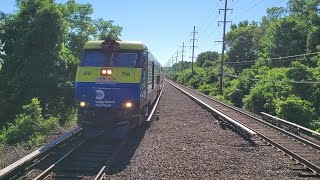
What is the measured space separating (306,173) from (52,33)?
17.4 meters

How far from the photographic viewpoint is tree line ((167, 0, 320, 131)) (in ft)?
79.0

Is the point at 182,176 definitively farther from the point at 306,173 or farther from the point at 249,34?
the point at 249,34

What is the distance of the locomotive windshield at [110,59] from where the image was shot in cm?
1408

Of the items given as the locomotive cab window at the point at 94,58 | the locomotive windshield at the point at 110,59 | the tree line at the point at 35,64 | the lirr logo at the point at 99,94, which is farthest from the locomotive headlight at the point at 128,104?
the tree line at the point at 35,64

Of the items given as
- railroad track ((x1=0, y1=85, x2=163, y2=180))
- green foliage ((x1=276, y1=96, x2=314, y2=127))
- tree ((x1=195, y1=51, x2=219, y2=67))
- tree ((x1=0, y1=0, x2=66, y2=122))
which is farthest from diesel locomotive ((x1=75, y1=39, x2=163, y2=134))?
tree ((x1=195, y1=51, x2=219, y2=67))

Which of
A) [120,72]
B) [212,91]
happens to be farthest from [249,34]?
[120,72]

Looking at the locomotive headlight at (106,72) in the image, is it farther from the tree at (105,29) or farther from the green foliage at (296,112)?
the tree at (105,29)

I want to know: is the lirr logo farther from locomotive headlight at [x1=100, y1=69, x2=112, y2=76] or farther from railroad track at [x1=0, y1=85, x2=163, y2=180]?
railroad track at [x1=0, y1=85, x2=163, y2=180]

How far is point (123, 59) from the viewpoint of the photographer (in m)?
14.1

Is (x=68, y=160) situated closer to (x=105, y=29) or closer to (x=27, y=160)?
(x=27, y=160)

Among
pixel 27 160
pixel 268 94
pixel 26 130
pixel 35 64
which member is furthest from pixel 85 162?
pixel 268 94

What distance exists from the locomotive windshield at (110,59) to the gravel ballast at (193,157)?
2.62m

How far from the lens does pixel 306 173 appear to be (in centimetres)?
1004

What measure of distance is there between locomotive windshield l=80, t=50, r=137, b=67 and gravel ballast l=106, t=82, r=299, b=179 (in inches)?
103
